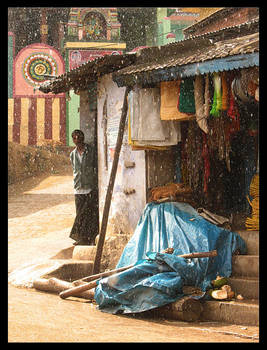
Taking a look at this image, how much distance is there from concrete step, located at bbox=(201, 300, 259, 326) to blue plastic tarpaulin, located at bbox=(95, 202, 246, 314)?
0.37 m

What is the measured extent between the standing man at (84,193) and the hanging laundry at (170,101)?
2.53m

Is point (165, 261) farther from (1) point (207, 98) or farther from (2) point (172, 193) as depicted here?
(1) point (207, 98)

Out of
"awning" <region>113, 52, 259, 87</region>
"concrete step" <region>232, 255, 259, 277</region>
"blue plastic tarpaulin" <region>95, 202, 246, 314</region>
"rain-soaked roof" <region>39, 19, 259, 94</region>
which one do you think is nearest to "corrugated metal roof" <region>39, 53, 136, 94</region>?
"rain-soaked roof" <region>39, 19, 259, 94</region>

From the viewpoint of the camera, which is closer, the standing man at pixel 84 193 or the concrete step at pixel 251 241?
the concrete step at pixel 251 241

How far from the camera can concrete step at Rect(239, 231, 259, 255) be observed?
7.53 meters

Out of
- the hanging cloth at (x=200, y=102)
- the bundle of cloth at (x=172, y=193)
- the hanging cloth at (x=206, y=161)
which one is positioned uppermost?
the hanging cloth at (x=200, y=102)

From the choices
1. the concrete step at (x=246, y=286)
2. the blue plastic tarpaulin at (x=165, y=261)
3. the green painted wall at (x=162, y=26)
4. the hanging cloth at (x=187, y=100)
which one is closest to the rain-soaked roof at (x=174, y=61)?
the hanging cloth at (x=187, y=100)

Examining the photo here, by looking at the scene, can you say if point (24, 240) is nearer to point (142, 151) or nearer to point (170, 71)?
point (142, 151)

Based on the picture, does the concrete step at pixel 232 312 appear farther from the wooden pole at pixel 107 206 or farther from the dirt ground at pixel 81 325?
the wooden pole at pixel 107 206

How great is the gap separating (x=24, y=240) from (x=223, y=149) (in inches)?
279

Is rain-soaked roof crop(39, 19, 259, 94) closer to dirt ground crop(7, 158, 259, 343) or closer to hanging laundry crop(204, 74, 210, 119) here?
hanging laundry crop(204, 74, 210, 119)

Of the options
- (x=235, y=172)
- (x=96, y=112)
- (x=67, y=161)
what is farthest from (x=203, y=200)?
(x=67, y=161)

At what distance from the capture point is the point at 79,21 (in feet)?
79.2

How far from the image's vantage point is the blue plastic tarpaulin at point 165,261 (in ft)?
21.9
